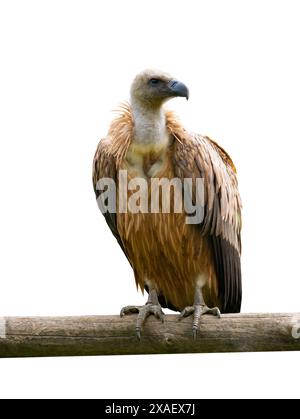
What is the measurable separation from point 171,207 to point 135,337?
107cm

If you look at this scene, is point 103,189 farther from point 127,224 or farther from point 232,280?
point 232,280

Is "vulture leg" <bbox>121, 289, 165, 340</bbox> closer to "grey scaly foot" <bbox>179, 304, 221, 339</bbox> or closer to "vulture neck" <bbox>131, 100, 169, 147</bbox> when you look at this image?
"grey scaly foot" <bbox>179, 304, 221, 339</bbox>

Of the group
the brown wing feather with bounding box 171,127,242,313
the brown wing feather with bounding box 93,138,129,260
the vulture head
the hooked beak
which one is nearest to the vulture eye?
the vulture head

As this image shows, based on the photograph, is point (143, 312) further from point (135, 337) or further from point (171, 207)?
point (171, 207)

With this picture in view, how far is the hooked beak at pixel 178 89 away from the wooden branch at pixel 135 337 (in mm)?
1735

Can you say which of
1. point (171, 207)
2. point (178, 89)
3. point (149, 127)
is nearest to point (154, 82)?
point (178, 89)

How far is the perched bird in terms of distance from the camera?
27.0ft

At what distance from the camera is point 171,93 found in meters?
8.08

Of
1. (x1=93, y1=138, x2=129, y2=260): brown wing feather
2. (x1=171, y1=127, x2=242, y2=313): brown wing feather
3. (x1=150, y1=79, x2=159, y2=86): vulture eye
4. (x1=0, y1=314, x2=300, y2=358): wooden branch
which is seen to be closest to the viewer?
(x1=0, y1=314, x2=300, y2=358): wooden branch

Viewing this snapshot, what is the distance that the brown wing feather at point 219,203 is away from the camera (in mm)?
8234

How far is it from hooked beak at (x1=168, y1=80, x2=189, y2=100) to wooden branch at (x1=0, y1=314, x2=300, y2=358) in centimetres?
174

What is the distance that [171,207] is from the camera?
8.25 meters

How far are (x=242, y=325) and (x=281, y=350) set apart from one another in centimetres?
35
